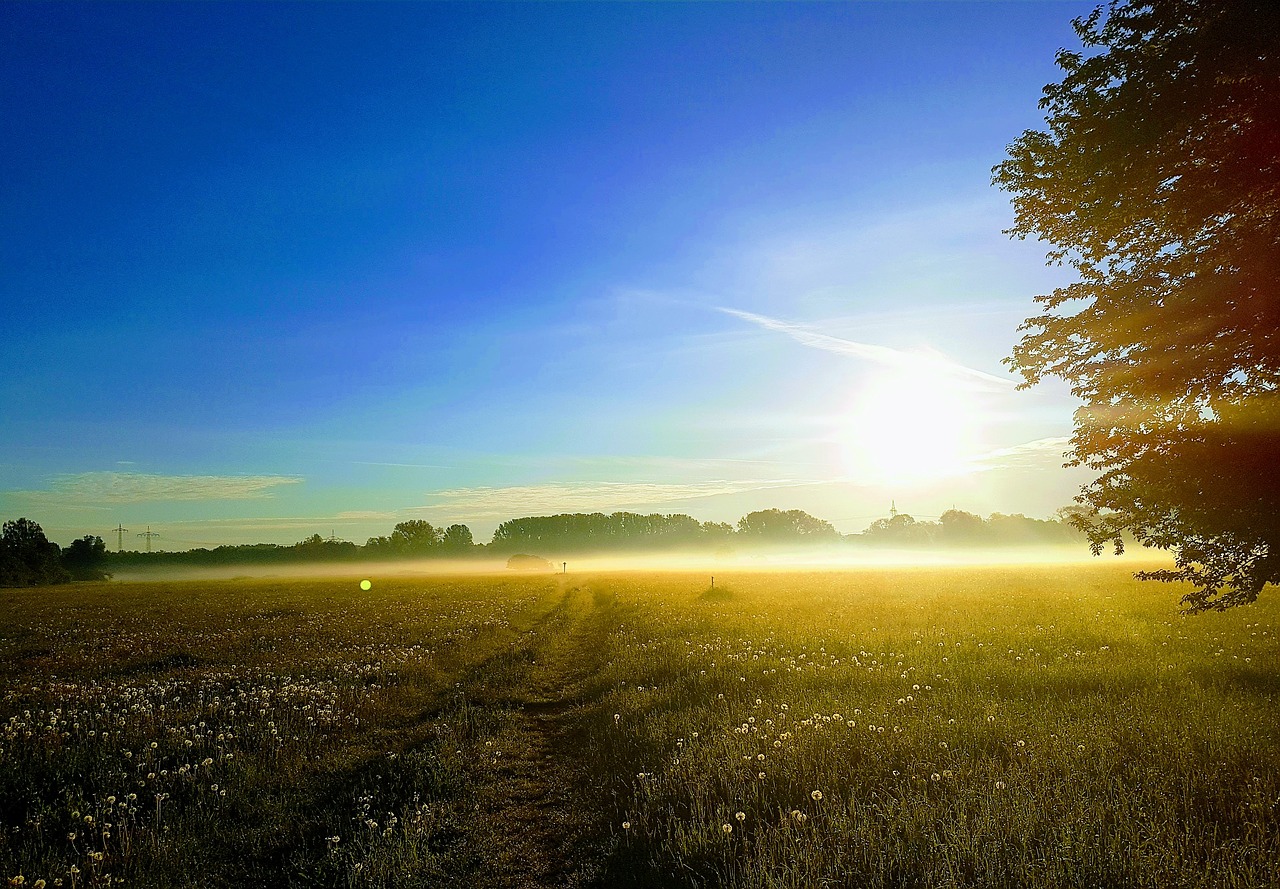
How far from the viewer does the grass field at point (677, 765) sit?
18.1ft

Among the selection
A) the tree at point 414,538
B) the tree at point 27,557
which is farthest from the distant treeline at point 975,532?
the tree at point 27,557

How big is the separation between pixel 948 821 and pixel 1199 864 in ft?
6.13

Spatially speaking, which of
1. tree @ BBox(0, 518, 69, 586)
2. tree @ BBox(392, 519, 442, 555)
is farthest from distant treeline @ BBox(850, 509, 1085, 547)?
tree @ BBox(0, 518, 69, 586)

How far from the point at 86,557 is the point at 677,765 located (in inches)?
7694

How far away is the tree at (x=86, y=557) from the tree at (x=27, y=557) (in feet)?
57.4

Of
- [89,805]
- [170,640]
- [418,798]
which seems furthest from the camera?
[170,640]

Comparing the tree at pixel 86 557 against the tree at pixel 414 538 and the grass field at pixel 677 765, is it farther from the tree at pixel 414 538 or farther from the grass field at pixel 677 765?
the grass field at pixel 677 765

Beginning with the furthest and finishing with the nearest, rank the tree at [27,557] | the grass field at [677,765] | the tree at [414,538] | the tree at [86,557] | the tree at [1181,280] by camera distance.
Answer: the tree at [414,538] < the tree at [86,557] < the tree at [27,557] < the tree at [1181,280] < the grass field at [677,765]

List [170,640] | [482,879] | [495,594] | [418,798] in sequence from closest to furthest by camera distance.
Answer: [482,879] → [418,798] → [170,640] → [495,594]

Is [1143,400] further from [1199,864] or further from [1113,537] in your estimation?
[1199,864]

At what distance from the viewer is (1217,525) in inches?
418

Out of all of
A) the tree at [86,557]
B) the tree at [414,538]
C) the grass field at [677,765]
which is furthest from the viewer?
the tree at [414,538]

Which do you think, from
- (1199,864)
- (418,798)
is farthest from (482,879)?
(1199,864)

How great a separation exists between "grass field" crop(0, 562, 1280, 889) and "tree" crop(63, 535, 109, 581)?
16277 cm
